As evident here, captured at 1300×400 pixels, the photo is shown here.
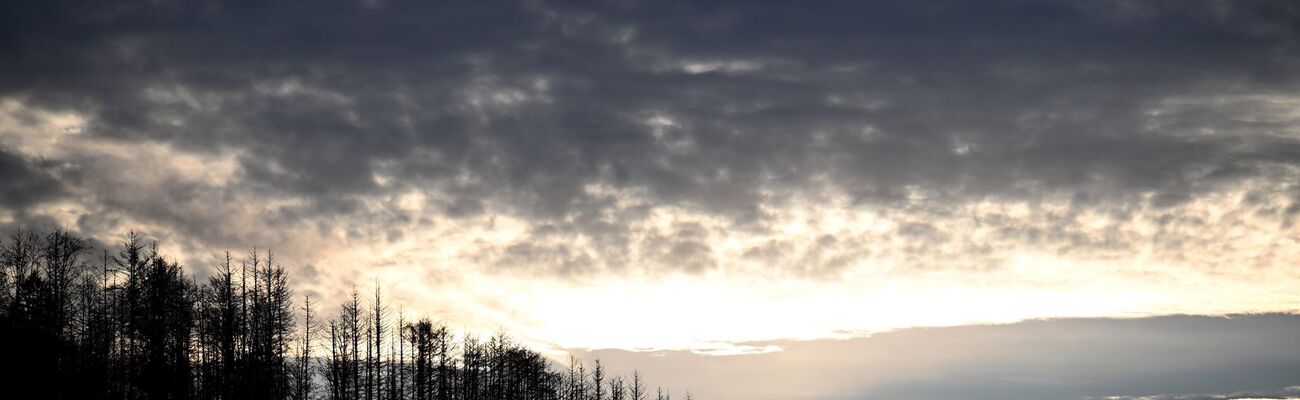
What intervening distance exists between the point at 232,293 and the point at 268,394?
433 inches

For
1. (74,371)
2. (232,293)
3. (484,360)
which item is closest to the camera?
(74,371)

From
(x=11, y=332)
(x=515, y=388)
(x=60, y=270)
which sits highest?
(x=60, y=270)

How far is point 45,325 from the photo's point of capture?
6544cm

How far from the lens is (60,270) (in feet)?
242

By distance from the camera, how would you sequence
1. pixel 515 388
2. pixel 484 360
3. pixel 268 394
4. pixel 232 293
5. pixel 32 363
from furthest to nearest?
pixel 515 388, pixel 484 360, pixel 232 293, pixel 268 394, pixel 32 363

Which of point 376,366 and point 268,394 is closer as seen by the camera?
point 268,394

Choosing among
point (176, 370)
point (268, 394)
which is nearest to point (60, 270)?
point (176, 370)

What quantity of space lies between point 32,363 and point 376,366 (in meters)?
25.9

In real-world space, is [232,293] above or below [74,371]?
above

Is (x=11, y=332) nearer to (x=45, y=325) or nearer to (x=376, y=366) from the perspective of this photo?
(x=45, y=325)

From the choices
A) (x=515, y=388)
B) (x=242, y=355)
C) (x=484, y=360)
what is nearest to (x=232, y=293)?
(x=242, y=355)

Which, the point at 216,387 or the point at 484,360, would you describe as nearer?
the point at 216,387

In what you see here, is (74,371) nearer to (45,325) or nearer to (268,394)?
(45,325)

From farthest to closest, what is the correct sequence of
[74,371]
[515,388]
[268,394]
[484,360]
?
[515,388] → [484,360] → [268,394] → [74,371]
